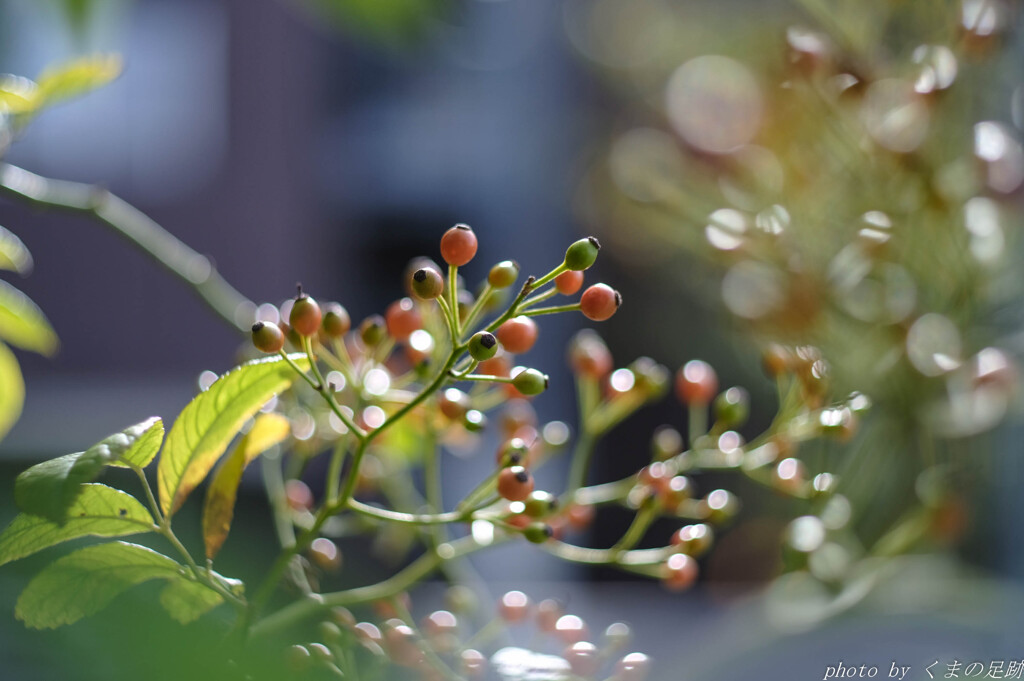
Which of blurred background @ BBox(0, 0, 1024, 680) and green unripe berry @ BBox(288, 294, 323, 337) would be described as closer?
green unripe berry @ BBox(288, 294, 323, 337)

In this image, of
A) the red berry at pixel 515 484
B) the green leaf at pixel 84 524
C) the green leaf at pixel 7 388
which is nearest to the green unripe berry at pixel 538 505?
the red berry at pixel 515 484

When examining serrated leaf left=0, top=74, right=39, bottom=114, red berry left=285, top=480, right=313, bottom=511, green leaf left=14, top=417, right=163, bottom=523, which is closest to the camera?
green leaf left=14, top=417, right=163, bottom=523

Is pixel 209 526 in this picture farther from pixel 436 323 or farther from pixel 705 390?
pixel 705 390

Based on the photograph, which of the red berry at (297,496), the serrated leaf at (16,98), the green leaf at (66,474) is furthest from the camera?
the red berry at (297,496)

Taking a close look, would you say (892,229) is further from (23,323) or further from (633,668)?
(23,323)

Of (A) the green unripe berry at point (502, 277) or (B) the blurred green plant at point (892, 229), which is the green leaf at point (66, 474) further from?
(B) the blurred green plant at point (892, 229)

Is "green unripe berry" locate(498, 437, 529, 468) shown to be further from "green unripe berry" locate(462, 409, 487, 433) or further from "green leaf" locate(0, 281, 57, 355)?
"green leaf" locate(0, 281, 57, 355)

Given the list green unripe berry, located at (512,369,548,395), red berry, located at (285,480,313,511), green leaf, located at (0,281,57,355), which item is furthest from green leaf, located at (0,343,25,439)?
green unripe berry, located at (512,369,548,395)
